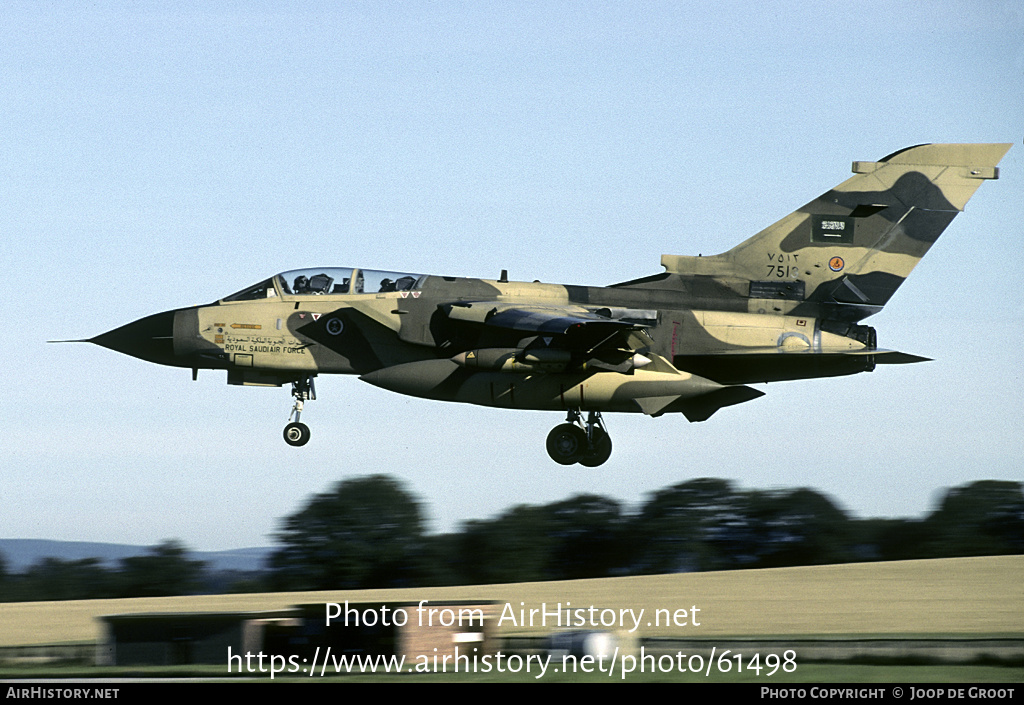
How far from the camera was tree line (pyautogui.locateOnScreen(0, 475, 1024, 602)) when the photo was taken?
51.0 meters

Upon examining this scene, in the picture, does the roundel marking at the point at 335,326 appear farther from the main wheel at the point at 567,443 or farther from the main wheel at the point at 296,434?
the main wheel at the point at 567,443

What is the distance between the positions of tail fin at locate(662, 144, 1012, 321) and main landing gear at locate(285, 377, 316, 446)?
723 centimetres

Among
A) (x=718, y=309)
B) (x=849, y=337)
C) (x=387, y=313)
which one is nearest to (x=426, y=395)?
(x=387, y=313)

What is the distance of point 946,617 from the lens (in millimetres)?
25922

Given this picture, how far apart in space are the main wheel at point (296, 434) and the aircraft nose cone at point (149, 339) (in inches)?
98.1

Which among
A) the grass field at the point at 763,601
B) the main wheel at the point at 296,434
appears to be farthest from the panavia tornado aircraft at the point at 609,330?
the grass field at the point at 763,601

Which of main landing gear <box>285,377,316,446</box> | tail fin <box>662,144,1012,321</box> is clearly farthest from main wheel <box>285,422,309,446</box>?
tail fin <box>662,144,1012,321</box>

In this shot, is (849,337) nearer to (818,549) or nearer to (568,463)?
(568,463)

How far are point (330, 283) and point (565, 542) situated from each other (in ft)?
111

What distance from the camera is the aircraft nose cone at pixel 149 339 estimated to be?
22.4 meters

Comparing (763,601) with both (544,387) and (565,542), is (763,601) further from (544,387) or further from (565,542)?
(565,542)

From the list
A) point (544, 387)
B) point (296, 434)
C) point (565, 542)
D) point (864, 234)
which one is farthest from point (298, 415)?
point (565, 542)
